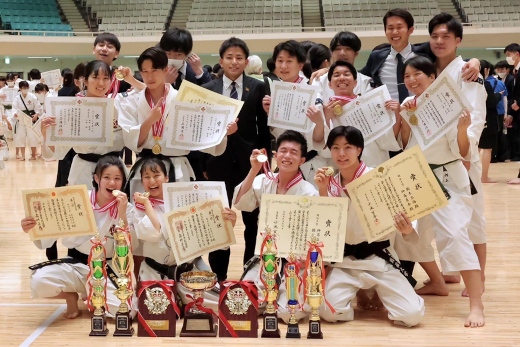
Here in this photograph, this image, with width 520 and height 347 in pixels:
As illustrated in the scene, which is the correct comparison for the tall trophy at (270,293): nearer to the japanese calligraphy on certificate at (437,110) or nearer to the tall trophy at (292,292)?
the tall trophy at (292,292)

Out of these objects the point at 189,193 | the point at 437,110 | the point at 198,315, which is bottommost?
the point at 198,315

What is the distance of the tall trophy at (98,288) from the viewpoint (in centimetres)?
312

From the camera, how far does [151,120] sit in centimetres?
373

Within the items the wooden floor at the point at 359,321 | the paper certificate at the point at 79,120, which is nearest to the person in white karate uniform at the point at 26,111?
the wooden floor at the point at 359,321

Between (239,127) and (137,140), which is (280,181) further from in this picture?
(137,140)

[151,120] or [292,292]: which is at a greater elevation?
[151,120]

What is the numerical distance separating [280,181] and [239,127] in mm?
709

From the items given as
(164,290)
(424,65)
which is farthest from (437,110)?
(164,290)

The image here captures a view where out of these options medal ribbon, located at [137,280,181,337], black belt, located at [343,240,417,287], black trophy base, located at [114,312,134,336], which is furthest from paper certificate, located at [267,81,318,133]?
black trophy base, located at [114,312,134,336]

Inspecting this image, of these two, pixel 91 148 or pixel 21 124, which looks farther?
pixel 21 124

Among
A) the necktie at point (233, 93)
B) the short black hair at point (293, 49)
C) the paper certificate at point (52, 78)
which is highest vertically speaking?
Result: the paper certificate at point (52, 78)

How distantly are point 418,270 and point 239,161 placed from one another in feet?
5.65

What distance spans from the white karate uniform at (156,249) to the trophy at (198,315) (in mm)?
361

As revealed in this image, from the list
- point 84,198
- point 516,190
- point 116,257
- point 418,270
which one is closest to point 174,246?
point 116,257
